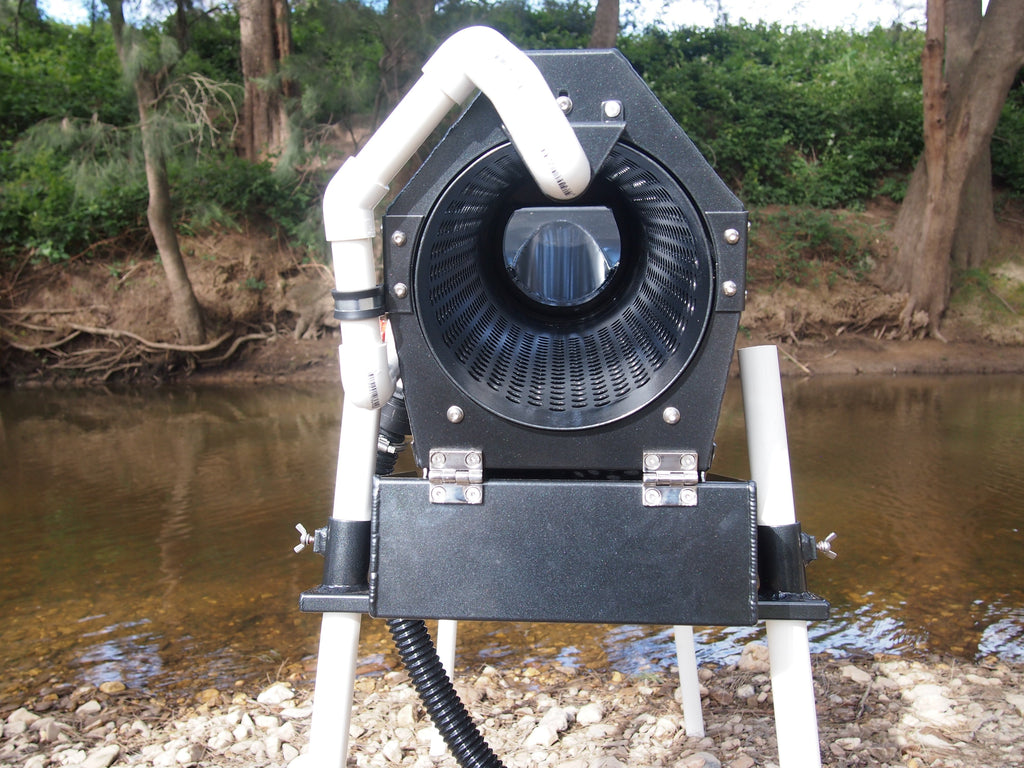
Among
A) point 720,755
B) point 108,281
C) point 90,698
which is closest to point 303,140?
point 108,281

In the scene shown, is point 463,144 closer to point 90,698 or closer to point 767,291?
point 90,698

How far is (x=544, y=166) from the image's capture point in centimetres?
97

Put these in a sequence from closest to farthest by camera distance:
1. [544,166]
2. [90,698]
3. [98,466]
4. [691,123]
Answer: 1. [544,166]
2. [90,698]
3. [98,466]
4. [691,123]

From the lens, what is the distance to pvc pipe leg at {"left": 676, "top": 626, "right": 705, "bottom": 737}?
1.80 m

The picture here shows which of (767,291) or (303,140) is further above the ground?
(303,140)

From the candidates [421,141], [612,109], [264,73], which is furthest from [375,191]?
[264,73]

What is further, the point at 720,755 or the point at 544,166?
the point at 720,755

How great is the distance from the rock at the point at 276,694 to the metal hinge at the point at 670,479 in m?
1.54

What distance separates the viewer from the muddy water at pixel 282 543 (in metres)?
2.57

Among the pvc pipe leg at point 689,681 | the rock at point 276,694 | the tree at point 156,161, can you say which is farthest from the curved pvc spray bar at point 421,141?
the tree at point 156,161

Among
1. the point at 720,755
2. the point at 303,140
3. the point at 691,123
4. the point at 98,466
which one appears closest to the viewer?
the point at 720,755

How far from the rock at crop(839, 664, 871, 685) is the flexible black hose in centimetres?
136

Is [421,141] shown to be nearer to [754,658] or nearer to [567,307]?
[567,307]

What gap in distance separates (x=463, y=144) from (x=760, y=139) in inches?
443
